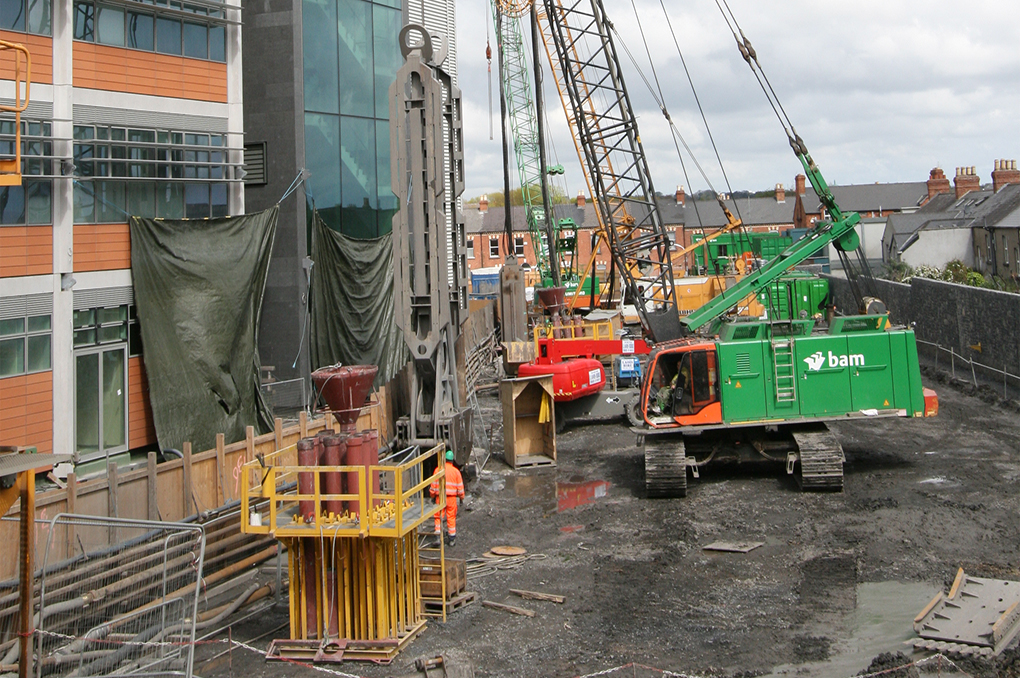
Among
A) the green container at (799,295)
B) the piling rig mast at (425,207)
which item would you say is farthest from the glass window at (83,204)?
the green container at (799,295)

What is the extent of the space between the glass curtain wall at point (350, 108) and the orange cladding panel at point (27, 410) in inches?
333

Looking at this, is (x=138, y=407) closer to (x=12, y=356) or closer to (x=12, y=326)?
(x=12, y=356)

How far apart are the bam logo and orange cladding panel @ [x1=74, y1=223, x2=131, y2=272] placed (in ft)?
45.6

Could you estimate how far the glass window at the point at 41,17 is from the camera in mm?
17484

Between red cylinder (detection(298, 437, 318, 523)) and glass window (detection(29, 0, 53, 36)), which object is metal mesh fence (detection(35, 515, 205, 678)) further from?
glass window (detection(29, 0, 53, 36))

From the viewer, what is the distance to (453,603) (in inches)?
437

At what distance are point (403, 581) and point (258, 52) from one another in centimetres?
1683

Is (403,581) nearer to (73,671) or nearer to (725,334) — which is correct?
(73,671)

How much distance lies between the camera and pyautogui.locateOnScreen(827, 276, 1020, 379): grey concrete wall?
24594 mm

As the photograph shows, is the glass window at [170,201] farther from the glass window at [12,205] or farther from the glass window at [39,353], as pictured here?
the glass window at [39,353]

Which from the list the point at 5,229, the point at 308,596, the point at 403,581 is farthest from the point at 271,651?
the point at 5,229

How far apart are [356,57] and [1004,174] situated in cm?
5460

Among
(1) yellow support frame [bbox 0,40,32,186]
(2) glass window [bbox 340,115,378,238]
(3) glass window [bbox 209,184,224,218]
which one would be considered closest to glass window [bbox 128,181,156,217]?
(3) glass window [bbox 209,184,224,218]

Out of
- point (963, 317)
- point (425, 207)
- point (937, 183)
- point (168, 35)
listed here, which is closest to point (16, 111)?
point (425, 207)
